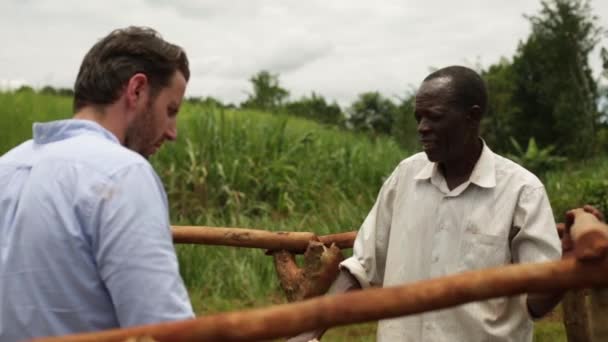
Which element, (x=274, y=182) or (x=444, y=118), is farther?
(x=274, y=182)

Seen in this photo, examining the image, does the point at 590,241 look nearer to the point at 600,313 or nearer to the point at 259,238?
the point at 600,313

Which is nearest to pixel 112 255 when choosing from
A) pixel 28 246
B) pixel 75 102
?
pixel 28 246

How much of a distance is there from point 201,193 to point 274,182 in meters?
0.81

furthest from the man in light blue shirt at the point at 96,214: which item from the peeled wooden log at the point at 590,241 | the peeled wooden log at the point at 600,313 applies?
the peeled wooden log at the point at 600,313

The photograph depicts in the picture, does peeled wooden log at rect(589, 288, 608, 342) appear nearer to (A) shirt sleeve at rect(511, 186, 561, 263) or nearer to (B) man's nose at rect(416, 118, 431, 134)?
(A) shirt sleeve at rect(511, 186, 561, 263)

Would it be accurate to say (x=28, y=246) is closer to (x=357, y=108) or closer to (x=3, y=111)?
(x=3, y=111)

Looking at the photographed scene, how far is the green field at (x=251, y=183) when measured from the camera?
5.97m

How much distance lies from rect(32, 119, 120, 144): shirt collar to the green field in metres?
4.35

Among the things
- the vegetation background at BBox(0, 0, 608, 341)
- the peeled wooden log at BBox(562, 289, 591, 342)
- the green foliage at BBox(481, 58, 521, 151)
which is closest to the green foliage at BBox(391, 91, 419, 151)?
the vegetation background at BBox(0, 0, 608, 341)

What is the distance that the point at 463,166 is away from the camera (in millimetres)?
2076

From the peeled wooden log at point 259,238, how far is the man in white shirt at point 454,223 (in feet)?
0.57

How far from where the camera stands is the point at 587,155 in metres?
19.5

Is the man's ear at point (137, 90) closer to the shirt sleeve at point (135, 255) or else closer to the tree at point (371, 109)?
the shirt sleeve at point (135, 255)

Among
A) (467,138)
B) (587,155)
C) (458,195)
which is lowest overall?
(587,155)
